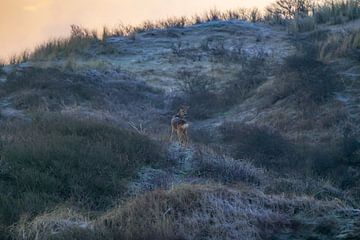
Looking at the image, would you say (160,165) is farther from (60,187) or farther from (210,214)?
(210,214)

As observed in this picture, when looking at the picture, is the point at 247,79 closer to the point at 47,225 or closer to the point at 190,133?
the point at 190,133

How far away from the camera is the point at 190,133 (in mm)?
19141

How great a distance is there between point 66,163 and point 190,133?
23.4 ft

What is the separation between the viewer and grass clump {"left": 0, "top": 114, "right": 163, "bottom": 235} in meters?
11.0

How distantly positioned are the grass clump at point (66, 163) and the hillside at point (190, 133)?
33 millimetres

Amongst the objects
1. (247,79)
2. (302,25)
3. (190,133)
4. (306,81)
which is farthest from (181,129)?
(302,25)

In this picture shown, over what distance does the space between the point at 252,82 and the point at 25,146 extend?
13101 mm

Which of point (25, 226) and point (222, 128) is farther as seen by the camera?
point (222, 128)

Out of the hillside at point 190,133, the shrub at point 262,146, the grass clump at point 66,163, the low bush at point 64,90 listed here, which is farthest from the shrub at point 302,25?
the grass clump at point 66,163

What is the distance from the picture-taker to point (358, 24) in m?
26.9

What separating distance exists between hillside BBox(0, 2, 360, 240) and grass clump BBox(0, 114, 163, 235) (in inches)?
1.3

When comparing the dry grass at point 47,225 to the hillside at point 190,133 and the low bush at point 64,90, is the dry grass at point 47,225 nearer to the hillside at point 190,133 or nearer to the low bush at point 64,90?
the hillside at point 190,133

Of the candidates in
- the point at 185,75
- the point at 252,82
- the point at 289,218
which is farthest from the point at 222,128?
the point at 289,218

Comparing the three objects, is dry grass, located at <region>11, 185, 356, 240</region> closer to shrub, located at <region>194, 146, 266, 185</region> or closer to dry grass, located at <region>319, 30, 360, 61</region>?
shrub, located at <region>194, 146, 266, 185</region>
